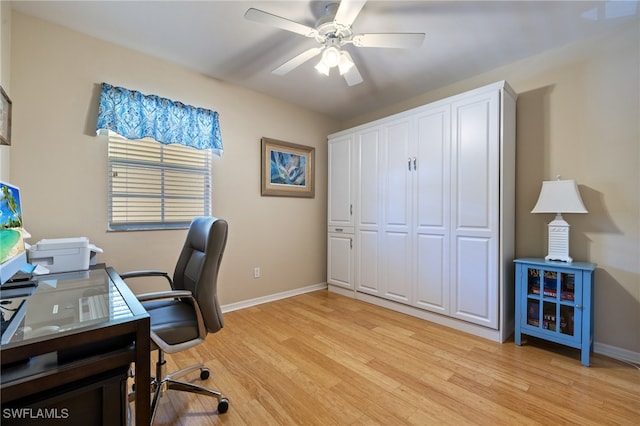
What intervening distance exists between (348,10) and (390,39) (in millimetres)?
363

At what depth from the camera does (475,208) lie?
2.47 metres

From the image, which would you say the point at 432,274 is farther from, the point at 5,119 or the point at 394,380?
the point at 5,119

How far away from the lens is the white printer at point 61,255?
1.67m

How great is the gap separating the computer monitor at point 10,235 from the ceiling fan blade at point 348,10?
1966 mm

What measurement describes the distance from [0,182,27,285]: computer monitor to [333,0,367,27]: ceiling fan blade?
77.4 inches

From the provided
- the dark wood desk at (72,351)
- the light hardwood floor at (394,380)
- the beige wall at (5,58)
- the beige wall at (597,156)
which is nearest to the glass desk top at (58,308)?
the dark wood desk at (72,351)

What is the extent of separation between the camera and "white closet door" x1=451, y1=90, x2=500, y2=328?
93.0 inches

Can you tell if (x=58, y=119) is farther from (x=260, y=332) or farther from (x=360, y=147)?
(x=360, y=147)

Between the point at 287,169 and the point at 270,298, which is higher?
the point at 287,169

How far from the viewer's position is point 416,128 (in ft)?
9.43

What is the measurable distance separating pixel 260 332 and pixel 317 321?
0.59m

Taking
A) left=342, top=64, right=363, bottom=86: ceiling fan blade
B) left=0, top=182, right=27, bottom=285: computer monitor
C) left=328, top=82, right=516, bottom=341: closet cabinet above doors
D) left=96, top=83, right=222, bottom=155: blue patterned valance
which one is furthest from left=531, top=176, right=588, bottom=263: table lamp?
left=0, top=182, right=27, bottom=285: computer monitor

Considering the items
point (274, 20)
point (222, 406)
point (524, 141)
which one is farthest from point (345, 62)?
point (222, 406)

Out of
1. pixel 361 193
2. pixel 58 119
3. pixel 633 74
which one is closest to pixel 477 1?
pixel 633 74
